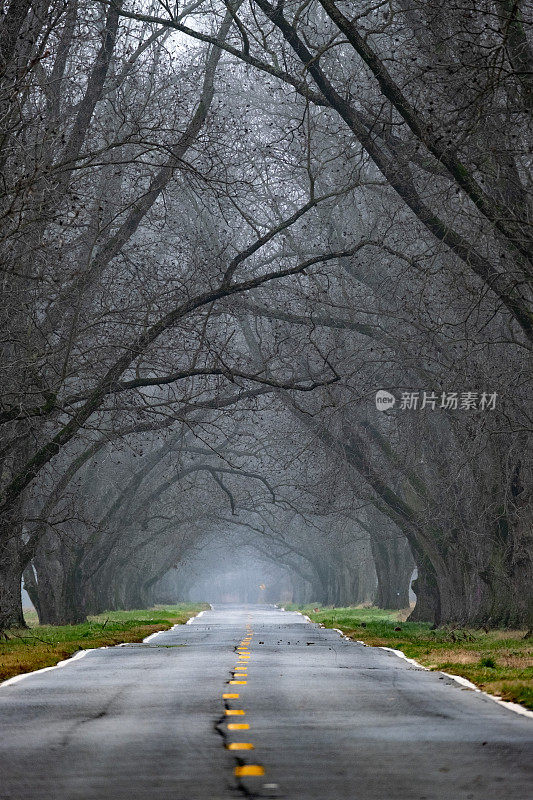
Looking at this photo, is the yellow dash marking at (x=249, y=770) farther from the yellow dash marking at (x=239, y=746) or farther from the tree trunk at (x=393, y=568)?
the tree trunk at (x=393, y=568)

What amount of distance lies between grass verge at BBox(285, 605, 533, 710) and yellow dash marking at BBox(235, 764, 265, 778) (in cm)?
466

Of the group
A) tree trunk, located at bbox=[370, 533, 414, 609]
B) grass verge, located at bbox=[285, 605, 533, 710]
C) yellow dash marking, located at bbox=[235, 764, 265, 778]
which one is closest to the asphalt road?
yellow dash marking, located at bbox=[235, 764, 265, 778]

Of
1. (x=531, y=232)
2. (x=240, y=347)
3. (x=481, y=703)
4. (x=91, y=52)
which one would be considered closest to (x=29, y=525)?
(x=240, y=347)

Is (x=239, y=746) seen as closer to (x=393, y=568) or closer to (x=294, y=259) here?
(x=294, y=259)

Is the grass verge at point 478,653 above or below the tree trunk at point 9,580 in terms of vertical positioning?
below

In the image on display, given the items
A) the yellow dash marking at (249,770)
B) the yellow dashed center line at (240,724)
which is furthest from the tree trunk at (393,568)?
the yellow dash marking at (249,770)

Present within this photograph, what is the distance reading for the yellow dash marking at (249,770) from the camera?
24.3 ft

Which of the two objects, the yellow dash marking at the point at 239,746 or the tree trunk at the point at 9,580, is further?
the tree trunk at the point at 9,580

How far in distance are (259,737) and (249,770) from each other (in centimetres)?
163

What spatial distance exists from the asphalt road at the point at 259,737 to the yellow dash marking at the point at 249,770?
1cm

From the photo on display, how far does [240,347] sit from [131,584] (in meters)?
31.4

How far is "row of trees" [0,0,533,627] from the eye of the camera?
55.8 ft

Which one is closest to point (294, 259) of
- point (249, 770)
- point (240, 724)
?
point (240, 724)

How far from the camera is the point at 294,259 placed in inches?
1433
